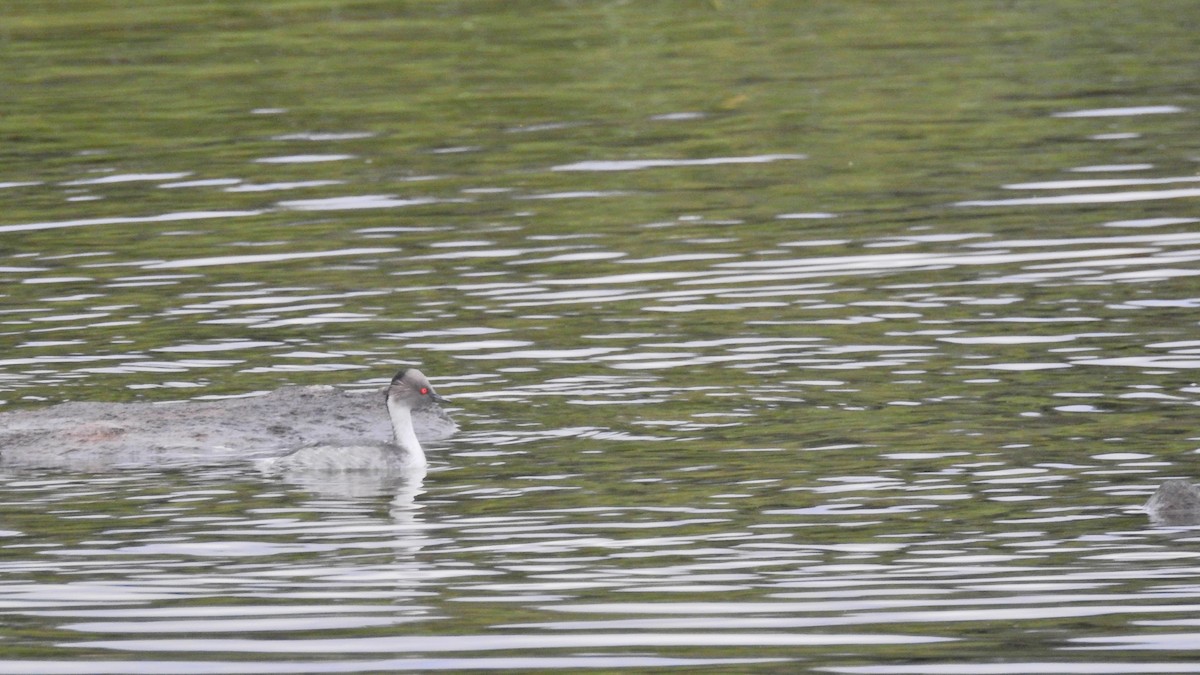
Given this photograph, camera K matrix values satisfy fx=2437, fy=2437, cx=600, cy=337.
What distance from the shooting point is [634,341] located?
16.6 m

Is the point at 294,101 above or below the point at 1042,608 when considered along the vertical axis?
above

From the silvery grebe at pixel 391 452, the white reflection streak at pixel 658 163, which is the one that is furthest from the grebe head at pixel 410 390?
the white reflection streak at pixel 658 163

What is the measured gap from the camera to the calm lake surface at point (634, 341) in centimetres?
1044

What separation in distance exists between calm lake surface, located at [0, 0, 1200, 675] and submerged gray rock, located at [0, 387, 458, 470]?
0.12 m

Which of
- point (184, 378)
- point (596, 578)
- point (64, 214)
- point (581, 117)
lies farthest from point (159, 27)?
point (596, 578)

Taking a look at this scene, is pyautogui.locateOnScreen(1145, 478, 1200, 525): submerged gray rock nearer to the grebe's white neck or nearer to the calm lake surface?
the calm lake surface

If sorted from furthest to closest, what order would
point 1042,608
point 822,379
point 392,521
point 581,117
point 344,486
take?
point 581,117 → point 822,379 → point 344,486 → point 392,521 → point 1042,608

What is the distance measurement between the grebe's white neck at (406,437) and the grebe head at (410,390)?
0.04 metres

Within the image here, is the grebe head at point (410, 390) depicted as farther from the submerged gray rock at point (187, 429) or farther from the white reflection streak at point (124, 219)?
the white reflection streak at point (124, 219)

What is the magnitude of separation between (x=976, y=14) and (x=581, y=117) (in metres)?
9.72

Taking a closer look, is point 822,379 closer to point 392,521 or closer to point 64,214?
point 392,521

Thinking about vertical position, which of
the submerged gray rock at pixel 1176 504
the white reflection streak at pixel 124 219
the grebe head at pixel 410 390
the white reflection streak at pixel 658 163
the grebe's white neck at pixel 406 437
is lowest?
the submerged gray rock at pixel 1176 504

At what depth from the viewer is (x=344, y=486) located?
1355cm

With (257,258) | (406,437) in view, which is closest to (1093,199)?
(257,258)
